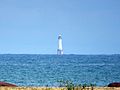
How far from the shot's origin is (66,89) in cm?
2334

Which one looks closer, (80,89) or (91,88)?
(80,89)

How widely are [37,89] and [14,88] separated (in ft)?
3.80

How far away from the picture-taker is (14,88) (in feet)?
80.4

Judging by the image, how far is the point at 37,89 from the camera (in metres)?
24.4

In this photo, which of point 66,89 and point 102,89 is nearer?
point 66,89

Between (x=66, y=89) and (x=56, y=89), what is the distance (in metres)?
0.91

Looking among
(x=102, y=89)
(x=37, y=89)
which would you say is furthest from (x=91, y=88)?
(x=37, y=89)

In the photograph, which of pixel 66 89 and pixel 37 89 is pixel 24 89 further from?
pixel 66 89

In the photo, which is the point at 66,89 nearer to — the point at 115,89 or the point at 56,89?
the point at 56,89

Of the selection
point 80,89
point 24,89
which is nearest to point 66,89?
point 80,89

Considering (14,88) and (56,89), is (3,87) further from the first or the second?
(56,89)

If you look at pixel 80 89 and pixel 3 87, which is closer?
pixel 80 89

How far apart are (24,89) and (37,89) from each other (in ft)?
2.15

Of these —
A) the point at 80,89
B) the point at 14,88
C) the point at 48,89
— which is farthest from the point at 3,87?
the point at 80,89
